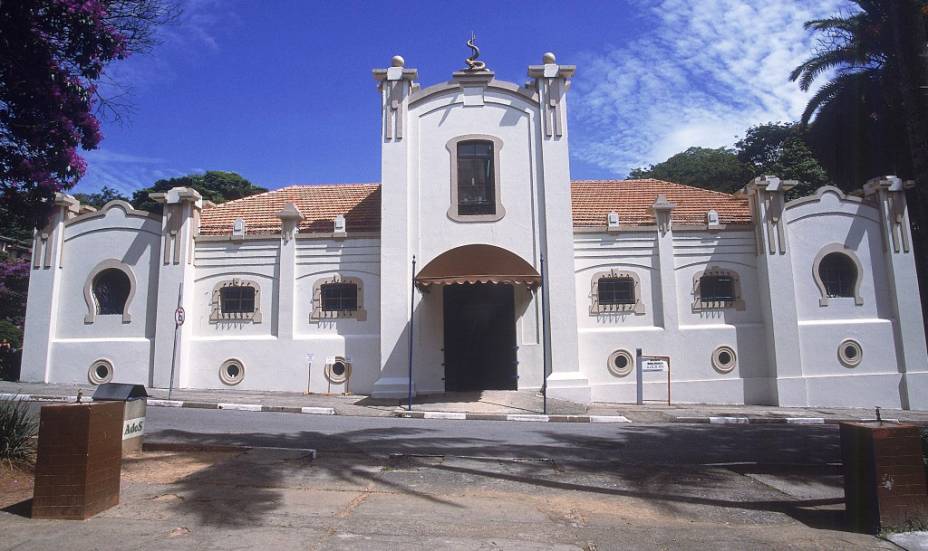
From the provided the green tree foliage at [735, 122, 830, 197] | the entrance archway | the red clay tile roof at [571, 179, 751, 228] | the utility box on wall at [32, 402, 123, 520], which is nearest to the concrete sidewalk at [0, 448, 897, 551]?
the utility box on wall at [32, 402, 123, 520]

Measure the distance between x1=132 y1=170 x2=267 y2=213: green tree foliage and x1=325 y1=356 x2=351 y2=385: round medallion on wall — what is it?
23.5m

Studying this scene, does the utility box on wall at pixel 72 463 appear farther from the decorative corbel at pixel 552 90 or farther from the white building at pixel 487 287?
the decorative corbel at pixel 552 90

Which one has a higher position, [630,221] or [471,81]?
[471,81]

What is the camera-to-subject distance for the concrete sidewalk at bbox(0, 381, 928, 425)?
1267 centimetres

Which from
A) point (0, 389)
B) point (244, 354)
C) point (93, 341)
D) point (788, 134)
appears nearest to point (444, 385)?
point (244, 354)

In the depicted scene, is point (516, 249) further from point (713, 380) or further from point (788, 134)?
point (788, 134)

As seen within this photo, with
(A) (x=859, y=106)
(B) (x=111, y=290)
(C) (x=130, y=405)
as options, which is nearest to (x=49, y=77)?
(C) (x=130, y=405)

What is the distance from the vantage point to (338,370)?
15.6 metres

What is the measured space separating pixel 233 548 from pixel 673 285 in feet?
45.6

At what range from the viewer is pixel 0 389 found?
1408cm

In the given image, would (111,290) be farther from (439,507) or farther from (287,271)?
(439,507)

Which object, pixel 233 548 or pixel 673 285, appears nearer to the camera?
pixel 233 548

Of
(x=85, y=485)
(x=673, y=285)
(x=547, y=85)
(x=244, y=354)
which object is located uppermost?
(x=547, y=85)

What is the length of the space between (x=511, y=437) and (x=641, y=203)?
10488 mm
